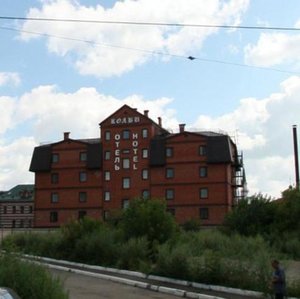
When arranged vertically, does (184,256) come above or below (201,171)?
below

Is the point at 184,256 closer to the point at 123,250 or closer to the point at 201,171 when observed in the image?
the point at 123,250

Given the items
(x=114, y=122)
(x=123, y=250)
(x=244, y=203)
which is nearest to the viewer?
(x=123, y=250)

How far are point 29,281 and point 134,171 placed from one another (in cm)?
6567

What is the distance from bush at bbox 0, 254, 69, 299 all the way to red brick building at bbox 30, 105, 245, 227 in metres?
60.5

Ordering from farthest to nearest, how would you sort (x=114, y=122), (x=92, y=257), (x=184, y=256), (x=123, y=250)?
1. (x=114, y=122)
2. (x=92, y=257)
3. (x=123, y=250)
4. (x=184, y=256)

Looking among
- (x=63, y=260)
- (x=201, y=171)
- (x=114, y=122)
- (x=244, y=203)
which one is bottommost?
(x=63, y=260)

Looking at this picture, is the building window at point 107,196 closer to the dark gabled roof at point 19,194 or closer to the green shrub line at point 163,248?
the green shrub line at point 163,248

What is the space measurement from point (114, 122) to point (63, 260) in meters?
51.6

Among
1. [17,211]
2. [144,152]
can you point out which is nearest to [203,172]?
[144,152]

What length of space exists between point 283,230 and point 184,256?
17397 millimetres

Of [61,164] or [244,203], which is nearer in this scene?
[244,203]

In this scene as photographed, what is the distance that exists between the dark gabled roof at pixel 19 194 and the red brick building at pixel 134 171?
127ft

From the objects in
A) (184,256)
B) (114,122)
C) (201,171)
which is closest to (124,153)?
(114,122)

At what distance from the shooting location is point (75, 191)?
3068 inches
